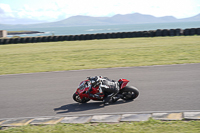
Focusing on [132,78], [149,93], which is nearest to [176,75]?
[132,78]

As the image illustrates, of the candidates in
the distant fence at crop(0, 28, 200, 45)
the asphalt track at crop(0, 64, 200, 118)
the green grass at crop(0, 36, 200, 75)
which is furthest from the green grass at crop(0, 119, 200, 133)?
the distant fence at crop(0, 28, 200, 45)

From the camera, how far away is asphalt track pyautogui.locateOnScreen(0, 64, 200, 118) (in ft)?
24.1

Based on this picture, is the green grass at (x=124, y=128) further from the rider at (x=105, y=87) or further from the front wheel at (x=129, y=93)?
the front wheel at (x=129, y=93)

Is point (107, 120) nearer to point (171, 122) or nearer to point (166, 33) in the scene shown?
point (171, 122)

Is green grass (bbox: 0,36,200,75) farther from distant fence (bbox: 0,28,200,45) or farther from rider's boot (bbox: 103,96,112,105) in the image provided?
distant fence (bbox: 0,28,200,45)

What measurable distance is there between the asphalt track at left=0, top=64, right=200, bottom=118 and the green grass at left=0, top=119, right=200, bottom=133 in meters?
1.14

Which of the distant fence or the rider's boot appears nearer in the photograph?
the rider's boot

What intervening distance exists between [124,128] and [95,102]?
102 inches

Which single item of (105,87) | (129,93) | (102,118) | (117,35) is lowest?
(102,118)

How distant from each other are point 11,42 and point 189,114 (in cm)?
3101

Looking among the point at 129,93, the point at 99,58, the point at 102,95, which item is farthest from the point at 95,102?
the point at 99,58

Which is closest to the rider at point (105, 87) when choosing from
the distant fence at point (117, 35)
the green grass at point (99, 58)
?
the green grass at point (99, 58)

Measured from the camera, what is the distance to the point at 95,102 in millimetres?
8141

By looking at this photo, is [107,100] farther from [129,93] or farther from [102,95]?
[129,93]
